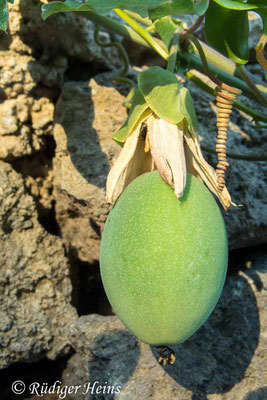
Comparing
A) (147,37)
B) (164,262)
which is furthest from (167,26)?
(164,262)

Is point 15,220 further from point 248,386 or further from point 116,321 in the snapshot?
point 248,386

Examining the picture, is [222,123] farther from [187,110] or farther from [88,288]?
[88,288]

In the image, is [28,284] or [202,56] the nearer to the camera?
[202,56]

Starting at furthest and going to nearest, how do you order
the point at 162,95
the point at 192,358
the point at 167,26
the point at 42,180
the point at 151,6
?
the point at 42,180 < the point at 192,358 < the point at 167,26 < the point at 162,95 < the point at 151,6

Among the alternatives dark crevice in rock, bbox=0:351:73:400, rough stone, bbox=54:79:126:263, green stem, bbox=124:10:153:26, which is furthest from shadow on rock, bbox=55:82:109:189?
dark crevice in rock, bbox=0:351:73:400

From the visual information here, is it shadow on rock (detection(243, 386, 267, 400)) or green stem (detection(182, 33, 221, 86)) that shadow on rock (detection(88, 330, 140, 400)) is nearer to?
shadow on rock (detection(243, 386, 267, 400))

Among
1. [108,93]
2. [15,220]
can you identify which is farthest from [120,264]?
[108,93]
